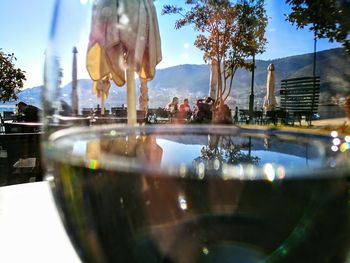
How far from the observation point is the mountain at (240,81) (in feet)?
1.11

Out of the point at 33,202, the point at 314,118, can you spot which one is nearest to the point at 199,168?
the point at 314,118

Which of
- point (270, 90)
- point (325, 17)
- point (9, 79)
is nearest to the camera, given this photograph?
point (325, 17)

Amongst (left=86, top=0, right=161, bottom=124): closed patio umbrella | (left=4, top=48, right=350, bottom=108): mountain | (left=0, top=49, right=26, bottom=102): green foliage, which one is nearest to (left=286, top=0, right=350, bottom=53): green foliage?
(left=4, top=48, right=350, bottom=108): mountain

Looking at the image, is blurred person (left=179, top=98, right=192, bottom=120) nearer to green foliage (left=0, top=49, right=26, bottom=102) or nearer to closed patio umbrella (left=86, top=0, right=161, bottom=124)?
closed patio umbrella (left=86, top=0, right=161, bottom=124)

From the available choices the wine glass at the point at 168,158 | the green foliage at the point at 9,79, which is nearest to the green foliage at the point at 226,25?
the wine glass at the point at 168,158

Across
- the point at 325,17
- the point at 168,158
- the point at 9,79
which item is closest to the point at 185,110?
the point at 168,158

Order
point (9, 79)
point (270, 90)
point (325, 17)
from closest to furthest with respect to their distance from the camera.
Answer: point (325, 17) → point (270, 90) → point (9, 79)

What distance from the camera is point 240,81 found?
0.50 m

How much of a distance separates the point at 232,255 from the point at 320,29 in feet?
0.74

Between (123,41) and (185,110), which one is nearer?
(123,41)

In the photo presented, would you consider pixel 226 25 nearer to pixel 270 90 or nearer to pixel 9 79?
pixel 270 90

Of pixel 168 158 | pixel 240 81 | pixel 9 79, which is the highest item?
pixel 9 79

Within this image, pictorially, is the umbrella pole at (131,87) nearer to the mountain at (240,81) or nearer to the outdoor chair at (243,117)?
the mountain at (240,81)

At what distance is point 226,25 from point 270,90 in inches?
3.8
